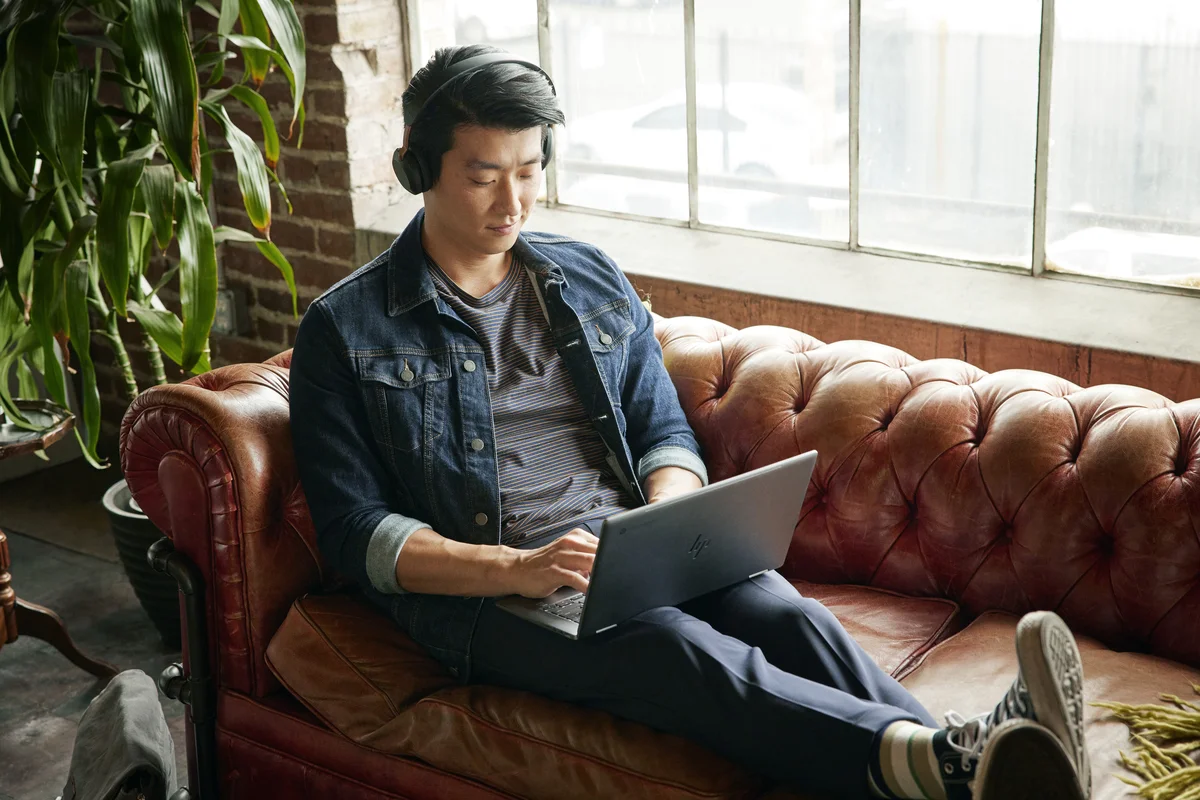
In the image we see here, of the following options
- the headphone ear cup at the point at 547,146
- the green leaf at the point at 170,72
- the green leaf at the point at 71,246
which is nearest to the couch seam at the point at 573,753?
the headphone ear cup at the point at 547,146

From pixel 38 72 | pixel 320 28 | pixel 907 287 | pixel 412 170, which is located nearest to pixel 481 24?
pixel 320 28

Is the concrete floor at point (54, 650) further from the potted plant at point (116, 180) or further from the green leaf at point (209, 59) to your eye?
the green leaf at point (209, 59)

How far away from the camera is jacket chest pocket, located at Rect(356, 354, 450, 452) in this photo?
1.88 m

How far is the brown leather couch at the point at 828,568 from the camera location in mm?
1750

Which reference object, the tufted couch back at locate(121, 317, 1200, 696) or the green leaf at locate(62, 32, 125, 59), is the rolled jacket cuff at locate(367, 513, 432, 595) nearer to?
the tufted couch back at locate(121, 317, 1200, 696)

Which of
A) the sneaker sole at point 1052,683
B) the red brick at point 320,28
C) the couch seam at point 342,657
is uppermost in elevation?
the red brick at point 320,28

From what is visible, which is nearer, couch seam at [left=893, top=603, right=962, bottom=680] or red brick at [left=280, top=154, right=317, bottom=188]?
couch seam at [left=893, top=603, right=962, bottom=680]

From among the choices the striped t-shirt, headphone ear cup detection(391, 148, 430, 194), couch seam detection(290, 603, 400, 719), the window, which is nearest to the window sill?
the window

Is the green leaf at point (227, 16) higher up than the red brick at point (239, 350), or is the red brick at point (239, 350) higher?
the green leaf at point (227, 16)

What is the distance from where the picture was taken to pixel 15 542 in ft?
11.7

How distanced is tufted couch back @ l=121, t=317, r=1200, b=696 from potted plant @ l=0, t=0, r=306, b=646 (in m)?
0.52

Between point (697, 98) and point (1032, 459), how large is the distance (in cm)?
142

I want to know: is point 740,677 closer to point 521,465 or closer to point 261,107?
point 521,465

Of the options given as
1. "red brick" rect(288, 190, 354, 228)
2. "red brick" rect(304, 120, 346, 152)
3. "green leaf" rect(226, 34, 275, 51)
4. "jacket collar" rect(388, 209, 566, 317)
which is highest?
"green leaf" rect(226, 34, 275, 51)
